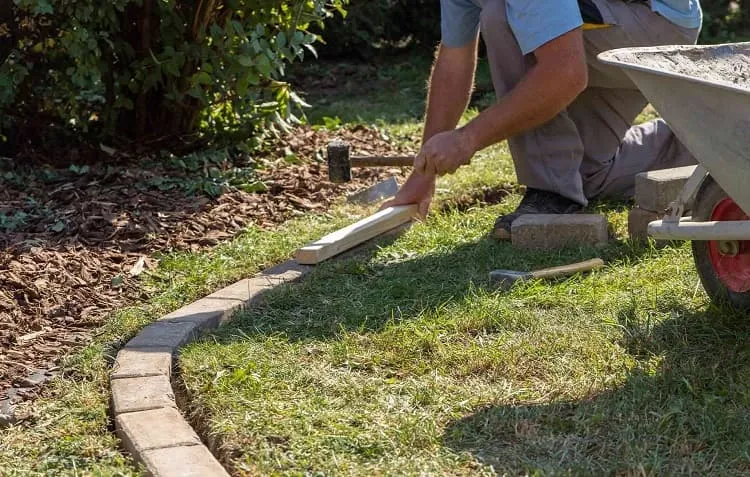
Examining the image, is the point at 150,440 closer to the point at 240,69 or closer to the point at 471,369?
the point at 471,369

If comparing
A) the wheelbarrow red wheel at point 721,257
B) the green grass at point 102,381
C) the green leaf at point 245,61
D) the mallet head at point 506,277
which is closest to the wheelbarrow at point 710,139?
the wheelbarrow red wheel at point 721,257

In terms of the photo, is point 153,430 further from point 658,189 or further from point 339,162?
point 339,162

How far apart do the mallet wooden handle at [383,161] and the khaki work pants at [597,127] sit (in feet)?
1.61

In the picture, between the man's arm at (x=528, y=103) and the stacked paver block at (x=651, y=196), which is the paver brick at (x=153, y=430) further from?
the stacked paver block at (x=651, y=196)

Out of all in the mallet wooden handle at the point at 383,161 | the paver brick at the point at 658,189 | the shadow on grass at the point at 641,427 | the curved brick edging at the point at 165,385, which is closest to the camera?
the shadow on grass at the point at 641,427

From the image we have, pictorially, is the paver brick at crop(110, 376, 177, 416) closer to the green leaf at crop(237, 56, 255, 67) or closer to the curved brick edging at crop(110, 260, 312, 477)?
the curved brick edging at crop(110, 260, 312, 477)

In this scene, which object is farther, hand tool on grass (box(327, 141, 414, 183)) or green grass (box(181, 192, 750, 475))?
hand tool on grass (box(327, 141, 414, 183))

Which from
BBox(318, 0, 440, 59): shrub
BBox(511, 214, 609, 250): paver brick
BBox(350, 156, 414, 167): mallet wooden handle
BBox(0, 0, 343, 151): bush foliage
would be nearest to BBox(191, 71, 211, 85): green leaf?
BBox(0, 0, 343, 151): bush foliage

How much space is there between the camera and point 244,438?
2.67m

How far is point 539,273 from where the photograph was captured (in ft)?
12.3

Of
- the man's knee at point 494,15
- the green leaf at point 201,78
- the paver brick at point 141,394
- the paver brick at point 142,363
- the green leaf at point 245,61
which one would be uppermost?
the man's knee at point 494,15

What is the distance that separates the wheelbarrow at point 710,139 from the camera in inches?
108

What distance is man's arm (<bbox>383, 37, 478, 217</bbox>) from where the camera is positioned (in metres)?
4.50

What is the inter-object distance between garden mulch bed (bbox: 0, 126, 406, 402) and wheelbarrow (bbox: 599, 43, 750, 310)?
182 cm
